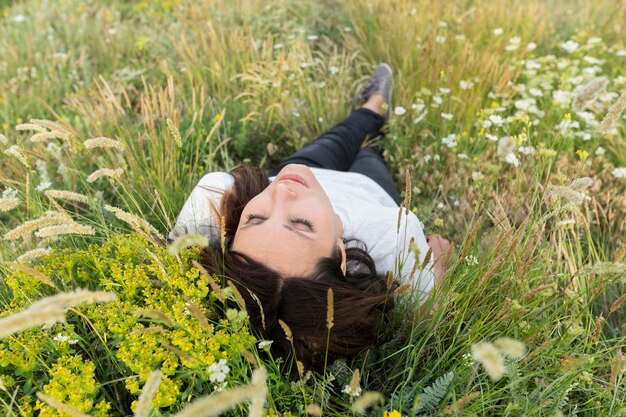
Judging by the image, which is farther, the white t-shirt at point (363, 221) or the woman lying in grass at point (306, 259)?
the white t-shirt at point (363, 221)

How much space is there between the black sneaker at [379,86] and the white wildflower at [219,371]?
Answer: 292cm

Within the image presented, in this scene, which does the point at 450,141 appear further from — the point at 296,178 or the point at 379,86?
the point at 296,178

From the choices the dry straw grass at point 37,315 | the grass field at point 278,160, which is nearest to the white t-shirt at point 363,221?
the grass field at point 278,160

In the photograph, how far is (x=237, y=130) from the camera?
378 centimetres

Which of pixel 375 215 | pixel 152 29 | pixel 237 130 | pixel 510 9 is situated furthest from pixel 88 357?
pixel 510 9

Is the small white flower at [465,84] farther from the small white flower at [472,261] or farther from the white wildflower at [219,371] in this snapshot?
the white wildflower at [219,371]

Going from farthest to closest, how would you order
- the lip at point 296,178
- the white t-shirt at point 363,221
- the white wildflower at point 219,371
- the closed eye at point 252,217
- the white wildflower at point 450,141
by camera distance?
the white wildflower at point 450,141
the white t-shirt at point 363,221
the lip at point 296,178
the closed eye at point 252,217
the white wildflower at point 219,371

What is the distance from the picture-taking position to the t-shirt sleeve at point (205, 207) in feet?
8.04

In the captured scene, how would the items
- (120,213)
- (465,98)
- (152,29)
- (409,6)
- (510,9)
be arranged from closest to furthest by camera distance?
(120,213), (465,98), (409,6), (510,9), (152,29)

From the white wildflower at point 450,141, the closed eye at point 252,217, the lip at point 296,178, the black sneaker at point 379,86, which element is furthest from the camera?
the black sneaker at point 379,86

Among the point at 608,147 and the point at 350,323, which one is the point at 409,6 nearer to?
the point at 608,147

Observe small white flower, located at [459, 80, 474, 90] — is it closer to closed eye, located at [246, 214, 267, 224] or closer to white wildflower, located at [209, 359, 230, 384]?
closed eye, located at [246, 214, 267, 224]

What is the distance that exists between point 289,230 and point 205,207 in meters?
0.77

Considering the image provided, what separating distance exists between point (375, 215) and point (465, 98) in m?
1.52
